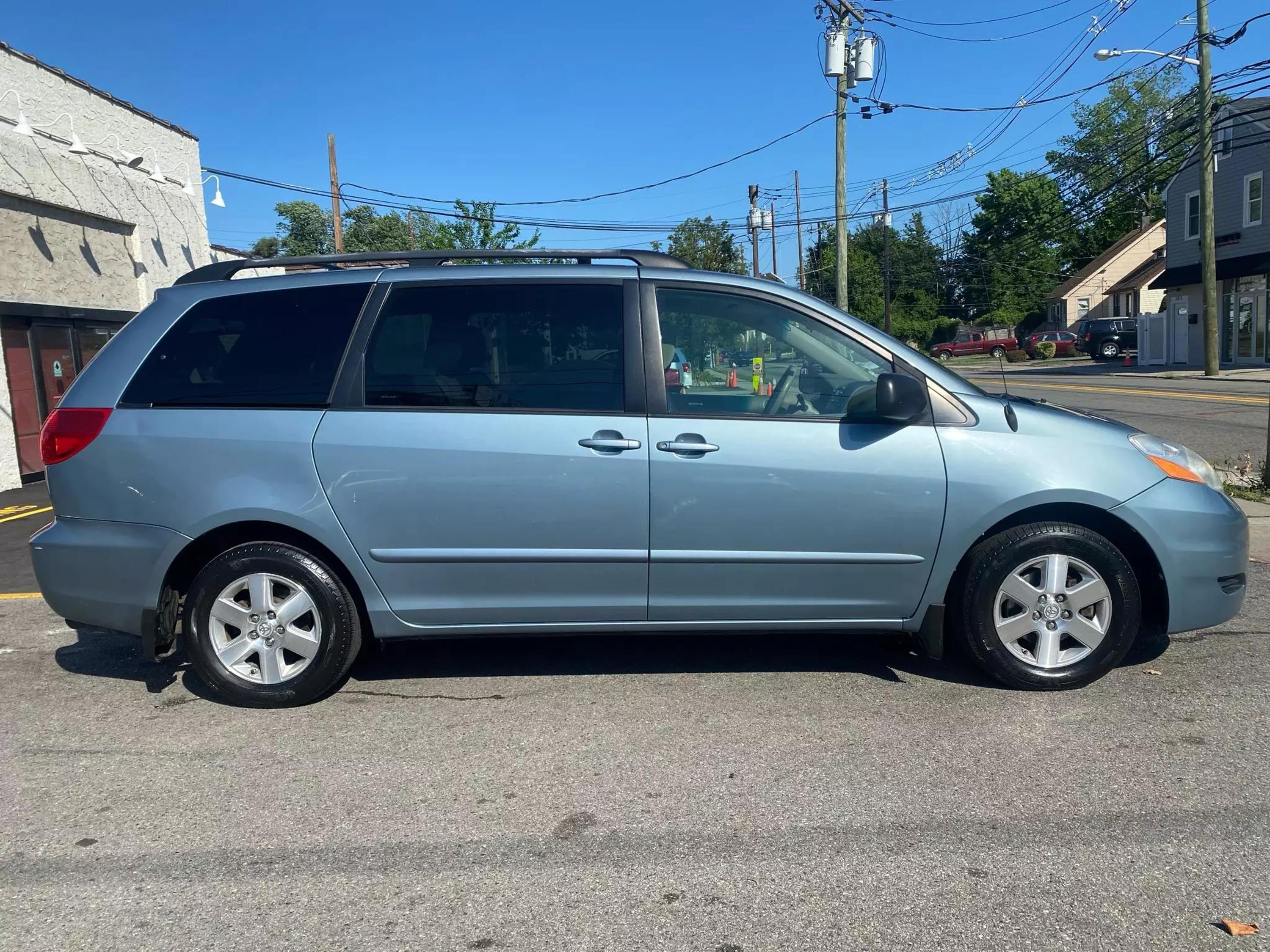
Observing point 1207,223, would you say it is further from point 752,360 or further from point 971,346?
point 752,360

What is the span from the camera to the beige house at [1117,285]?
50.9m

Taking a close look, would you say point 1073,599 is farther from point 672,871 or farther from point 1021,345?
point 1021,345

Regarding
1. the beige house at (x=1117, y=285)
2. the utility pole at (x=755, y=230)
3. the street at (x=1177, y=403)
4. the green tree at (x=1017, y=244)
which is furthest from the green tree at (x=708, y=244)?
the green tree at (x=1017, y=244)

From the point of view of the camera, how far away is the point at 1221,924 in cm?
259

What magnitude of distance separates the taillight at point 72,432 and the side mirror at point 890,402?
3194mm

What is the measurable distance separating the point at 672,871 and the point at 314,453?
2.26 meters

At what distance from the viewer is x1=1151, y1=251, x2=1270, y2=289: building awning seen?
98.2 ft

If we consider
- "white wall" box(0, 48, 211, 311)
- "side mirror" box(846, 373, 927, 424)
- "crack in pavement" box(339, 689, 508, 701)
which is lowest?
"crack in pavement" box(339, 689, 508, 701)

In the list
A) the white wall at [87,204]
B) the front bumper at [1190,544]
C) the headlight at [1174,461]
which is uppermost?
the white wall at [87,204]

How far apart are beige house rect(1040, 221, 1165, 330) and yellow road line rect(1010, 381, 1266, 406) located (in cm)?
2744

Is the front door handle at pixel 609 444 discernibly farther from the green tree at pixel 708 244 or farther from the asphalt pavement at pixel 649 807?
the green tree at pixel 708 244

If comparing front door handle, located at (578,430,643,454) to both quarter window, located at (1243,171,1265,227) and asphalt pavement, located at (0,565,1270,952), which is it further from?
quarter window, located at (1243,171,1265,227)

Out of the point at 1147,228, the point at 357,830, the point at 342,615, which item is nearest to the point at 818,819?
the point at 357,830

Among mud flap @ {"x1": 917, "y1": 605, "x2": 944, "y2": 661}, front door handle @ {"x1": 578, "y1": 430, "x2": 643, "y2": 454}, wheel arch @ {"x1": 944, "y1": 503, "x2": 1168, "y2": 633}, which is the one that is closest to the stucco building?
front door handle @ {"x1": 578, "y1": 430, "x2": 643, "y2": 454}
